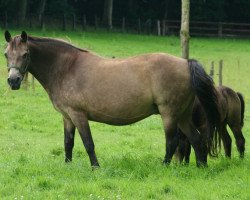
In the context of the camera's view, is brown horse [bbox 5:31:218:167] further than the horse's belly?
No

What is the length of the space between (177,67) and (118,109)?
121cm

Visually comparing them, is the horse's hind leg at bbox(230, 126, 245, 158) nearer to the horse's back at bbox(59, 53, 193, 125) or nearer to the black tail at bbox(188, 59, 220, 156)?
the black tail at bbox(188, 59, 220, 156)

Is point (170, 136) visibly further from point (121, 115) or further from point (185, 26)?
point (185, 26)

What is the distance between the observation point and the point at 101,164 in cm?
1012

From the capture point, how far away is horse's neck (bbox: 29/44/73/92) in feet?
33.2

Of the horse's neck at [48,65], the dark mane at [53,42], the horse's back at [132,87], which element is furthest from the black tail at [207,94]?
the horse's neck at [48,65]

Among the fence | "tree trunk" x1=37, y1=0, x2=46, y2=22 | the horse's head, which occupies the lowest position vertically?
the fence

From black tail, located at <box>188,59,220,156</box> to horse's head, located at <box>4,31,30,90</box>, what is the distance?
2.78m

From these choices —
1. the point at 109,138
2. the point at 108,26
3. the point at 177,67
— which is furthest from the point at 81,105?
the point at 108,26

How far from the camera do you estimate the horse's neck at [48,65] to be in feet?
33.2

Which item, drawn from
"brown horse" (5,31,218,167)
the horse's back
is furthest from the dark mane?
the horse's back

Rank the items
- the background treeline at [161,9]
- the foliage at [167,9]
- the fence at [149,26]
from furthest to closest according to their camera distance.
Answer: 1. the foliage at [167,9]
2. the background treeline at [161,9]
3. the fence at [149,26]

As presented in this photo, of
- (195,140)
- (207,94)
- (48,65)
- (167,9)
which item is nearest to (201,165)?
(195,140)

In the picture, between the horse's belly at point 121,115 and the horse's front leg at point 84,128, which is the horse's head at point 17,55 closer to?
the horse's front leg at point 84,128
